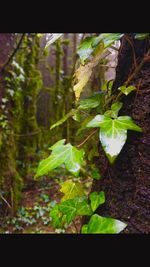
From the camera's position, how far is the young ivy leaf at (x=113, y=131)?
756 millimetres

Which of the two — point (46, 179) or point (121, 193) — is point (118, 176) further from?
point (46, 179)

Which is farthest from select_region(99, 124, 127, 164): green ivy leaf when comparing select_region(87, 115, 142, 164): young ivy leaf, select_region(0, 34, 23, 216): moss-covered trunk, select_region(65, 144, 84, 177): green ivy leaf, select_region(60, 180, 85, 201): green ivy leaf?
select_region(0, 34, 23, 216): moss-covered trunk

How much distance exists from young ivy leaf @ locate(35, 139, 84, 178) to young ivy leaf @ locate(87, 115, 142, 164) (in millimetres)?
107

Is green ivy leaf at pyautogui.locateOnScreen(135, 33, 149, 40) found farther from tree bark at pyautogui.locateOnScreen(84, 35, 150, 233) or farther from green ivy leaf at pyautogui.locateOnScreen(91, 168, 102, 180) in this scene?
green ivy leaf at pyautogui.locateOnScreen(91, 168, 102, 180)

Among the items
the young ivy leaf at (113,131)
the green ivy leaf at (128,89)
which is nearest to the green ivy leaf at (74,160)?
the young ivy leaf at (113,131)

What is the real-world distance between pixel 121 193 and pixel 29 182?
12.5 ft

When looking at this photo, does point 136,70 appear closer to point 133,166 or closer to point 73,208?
point 133,166

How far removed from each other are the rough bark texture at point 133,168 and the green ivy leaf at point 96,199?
2 centimetres

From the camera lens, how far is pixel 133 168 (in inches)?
32.7

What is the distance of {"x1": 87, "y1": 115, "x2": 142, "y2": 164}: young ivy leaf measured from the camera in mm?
756

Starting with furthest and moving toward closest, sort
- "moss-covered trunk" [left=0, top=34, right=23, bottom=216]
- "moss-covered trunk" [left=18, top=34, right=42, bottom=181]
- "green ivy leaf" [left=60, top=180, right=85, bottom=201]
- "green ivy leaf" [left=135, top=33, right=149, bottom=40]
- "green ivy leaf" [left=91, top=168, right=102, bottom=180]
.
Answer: "moss-covered trunk" [left=18, top=34, right=42, bottom=181]
"moss-covered trunk" [left=0, top=34, right=23, bottom=216]
"green ivy leaf" [left=60, top=180, right=85, bottom=201]
"green ivy leaf" [left=91, top=168, right=102, bottom=180]
"green ivy leaf" [left=135, top=33, right=149, bottom=40]
